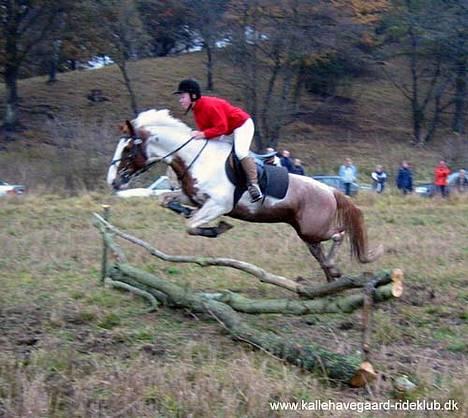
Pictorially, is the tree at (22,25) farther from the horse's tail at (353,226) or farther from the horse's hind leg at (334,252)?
the horse's hind leg at (334,252)

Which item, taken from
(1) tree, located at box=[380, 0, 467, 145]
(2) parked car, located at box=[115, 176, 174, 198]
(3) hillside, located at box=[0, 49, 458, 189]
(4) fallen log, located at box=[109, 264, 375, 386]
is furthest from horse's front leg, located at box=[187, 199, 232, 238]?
(1) tree, located at box=[380, 0, 467, 145]

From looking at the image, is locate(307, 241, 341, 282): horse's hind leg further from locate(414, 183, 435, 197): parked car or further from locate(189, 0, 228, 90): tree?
locate(189, 0, 228, 90): tree

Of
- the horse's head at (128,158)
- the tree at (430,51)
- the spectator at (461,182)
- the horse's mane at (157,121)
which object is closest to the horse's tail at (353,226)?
the horse's mane at (157,121)

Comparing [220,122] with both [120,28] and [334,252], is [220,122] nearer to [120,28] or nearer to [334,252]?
→ [334,252]

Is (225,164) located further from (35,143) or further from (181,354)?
(35,143)

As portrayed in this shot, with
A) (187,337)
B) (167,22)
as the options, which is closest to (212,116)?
(187,337)

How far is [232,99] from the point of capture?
4503 cm

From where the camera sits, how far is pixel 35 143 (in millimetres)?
39688

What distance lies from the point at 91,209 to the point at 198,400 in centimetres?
1307

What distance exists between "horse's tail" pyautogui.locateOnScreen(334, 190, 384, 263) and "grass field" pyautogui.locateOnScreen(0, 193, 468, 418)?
70 cm

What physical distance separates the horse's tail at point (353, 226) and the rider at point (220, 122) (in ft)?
4.06

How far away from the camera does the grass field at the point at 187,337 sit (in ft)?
21.1

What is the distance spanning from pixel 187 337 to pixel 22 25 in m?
35.0

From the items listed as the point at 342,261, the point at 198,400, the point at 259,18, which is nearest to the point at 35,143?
the point at 259,18
